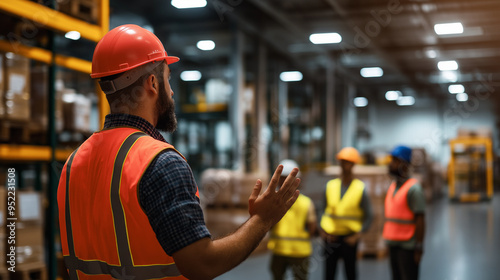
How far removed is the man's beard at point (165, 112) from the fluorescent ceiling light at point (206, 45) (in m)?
14.9

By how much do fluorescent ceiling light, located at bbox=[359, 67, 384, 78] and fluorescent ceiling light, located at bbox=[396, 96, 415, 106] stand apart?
→ 22.2 ft

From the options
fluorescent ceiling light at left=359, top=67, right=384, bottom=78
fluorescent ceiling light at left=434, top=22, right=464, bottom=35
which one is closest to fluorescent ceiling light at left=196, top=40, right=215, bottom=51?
fluorescent ceiling light at left=434, top=22, right=464, bottom=35

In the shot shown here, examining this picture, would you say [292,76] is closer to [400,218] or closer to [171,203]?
[400,218]

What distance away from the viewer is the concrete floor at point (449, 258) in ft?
25.8

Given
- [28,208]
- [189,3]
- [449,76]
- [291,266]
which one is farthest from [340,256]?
[449,76]

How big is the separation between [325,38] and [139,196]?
51.3 feet

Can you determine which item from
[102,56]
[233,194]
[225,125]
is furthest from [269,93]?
[102,56]

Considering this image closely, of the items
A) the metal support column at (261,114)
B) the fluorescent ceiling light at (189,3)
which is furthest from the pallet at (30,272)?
the metal support column at (261,114)

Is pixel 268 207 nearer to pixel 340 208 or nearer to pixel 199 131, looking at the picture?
pixel 340 208

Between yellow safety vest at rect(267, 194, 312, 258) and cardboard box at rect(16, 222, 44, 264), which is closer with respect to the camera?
cardboard box at rect(16, 222, 44, 264)

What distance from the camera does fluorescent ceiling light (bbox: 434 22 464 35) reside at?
1512cm

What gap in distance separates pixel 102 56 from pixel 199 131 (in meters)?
15.6

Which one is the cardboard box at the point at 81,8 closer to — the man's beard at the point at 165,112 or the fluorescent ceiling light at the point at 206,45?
the man's beard at the point at 165,112

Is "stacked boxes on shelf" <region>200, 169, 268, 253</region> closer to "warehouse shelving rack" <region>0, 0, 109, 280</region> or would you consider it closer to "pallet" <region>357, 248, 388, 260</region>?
"pallet" <region>357, 248, 388, 260</region>
